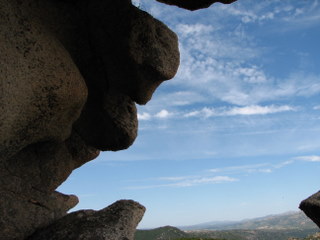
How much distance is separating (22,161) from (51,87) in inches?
150

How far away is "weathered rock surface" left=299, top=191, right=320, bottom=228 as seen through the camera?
1193 centimetres

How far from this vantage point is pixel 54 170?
49.6 ft

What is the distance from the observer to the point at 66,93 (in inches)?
463

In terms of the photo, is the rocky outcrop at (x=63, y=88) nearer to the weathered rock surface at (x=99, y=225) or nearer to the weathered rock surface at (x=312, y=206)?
the weathered rock surface at (x=99, y=225)

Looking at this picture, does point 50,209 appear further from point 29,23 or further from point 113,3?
point 113,3

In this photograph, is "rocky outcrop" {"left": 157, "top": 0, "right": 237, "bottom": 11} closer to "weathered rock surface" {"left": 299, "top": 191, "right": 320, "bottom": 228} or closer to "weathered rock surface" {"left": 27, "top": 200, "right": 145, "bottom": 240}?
"weathered rock surface" {"left": 299, "top": 191, "right": 320, "bottom": 228}

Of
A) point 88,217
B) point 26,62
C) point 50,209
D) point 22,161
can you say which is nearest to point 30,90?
point 26,62

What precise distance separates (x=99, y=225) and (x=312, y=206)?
7118mm

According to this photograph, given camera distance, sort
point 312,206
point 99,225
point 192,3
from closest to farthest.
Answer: point 312,206, point 99,225, point 192,3

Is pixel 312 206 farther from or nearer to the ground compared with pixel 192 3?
nearer to the ground

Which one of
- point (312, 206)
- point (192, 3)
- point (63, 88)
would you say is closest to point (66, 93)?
point (63, 88)

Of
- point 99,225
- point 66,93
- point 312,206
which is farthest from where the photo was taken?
point 99,225

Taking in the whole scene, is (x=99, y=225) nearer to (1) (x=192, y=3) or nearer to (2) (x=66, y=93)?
(2) (x=66, y=93)

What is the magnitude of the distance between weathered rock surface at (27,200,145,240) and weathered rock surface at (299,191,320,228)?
586 centimetres
